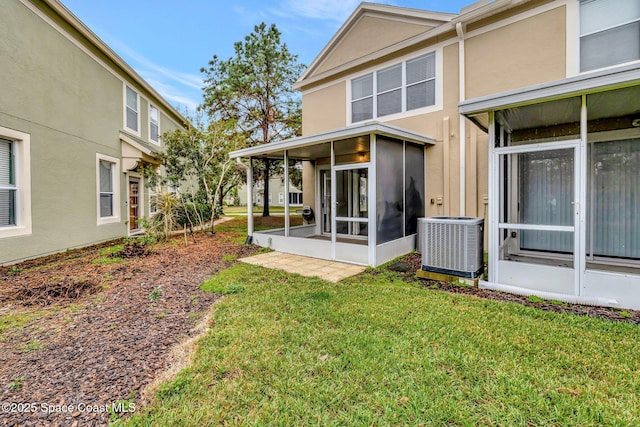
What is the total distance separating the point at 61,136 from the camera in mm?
7805

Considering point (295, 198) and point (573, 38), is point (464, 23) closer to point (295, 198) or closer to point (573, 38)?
point (573, 38)

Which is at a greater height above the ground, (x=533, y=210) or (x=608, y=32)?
(x=608, y=32)

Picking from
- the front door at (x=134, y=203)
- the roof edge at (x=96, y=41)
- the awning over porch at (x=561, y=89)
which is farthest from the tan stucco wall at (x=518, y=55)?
the front door at (x=134, y=203)

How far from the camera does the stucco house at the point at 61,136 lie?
6.43 m

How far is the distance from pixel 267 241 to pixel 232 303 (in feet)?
14.5

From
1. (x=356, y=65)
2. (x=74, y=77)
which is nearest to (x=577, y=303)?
(x=356, y=65)

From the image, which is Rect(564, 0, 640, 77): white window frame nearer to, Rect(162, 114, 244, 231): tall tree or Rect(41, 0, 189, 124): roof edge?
Rect(162, 114, 244, 231): tall tree

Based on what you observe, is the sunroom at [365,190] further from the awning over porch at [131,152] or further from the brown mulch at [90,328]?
the awning over porch at [131,152]

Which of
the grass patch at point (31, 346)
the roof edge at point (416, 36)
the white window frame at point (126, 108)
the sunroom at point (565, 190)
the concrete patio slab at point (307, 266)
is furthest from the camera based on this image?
the white window frame at point (126, 108)

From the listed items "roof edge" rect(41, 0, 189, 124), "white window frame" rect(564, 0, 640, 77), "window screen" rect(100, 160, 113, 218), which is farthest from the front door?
"white window frame" rect(564, 0, 640, 77)

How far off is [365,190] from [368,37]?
18.2 ft

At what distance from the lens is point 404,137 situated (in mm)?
6820

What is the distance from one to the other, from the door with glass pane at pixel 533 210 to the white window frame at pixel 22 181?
9.82 meters

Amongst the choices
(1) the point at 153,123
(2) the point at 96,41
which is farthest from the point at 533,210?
(1) the point at 153,123
